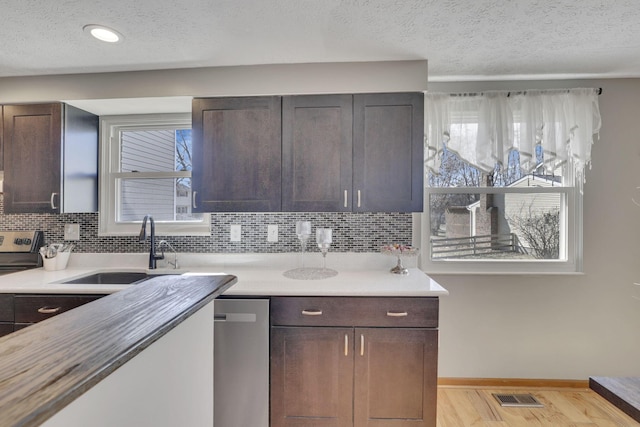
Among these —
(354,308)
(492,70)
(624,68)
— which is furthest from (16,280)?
(624,68)

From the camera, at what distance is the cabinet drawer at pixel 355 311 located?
1639mm

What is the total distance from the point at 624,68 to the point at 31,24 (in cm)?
352

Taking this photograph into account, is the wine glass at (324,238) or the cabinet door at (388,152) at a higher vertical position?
the cabinet door at (388,152)

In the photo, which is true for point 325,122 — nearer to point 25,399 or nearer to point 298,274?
point 298,274

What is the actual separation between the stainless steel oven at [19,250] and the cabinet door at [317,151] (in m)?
1.87

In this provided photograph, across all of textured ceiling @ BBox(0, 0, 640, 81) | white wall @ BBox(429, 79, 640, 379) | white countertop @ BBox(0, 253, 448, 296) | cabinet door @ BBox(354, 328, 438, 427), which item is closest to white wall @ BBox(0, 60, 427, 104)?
textured ceiling @ BBox(0, 0, 640, 81)

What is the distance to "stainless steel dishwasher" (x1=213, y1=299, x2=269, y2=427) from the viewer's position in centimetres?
163

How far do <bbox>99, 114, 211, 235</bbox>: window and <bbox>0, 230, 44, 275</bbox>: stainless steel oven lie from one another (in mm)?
447

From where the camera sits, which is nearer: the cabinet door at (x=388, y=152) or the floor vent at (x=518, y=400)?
the cabinet door at (x=388, y=152)

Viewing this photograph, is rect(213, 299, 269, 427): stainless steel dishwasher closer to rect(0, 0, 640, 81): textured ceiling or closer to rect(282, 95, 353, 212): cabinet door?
rect(282, 95, 353, 212): cabinet door

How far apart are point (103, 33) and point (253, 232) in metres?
1.41

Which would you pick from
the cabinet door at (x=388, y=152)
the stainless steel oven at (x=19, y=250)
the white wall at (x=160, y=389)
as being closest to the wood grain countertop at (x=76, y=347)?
the white wall at (x=160, y=389)

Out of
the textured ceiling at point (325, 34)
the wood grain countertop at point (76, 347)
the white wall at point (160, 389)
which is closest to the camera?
the wood grain countertop at point (76, 347)

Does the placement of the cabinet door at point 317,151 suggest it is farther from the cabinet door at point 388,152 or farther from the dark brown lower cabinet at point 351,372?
the dark brown lower cabinet at point 351,372
